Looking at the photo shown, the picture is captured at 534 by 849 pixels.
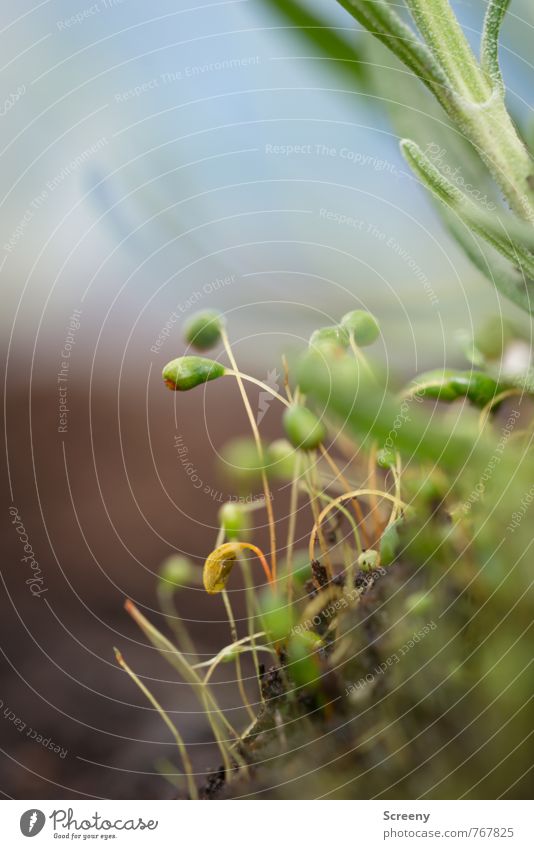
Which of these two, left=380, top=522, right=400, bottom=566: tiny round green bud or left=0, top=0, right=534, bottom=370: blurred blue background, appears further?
left=0, top=0, right=534, bottom=370: blurred blue background

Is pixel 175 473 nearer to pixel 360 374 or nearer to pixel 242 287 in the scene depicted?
pixel 242 287

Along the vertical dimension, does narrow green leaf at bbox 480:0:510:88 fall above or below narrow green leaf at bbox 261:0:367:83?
below

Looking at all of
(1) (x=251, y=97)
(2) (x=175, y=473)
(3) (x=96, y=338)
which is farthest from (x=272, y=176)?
(2) (x=175, y=473)

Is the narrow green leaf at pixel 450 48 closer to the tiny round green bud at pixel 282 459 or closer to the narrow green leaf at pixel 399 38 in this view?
the narrow green leaf at pixel 399 38

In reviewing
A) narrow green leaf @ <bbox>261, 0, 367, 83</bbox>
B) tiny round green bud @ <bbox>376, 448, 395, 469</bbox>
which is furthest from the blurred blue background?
tiny round green bud @ <bbox>376, 448, 395, 469</bbox>

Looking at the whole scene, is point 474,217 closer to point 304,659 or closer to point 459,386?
point 459,386

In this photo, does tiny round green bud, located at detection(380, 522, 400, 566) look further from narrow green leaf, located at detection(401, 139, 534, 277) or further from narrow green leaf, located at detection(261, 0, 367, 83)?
narrow green leaf, located at detection(261, 0, 367, 83)

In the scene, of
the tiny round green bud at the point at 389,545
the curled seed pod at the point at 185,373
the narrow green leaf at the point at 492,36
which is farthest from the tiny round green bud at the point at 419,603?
the narrow green leaf at the point at 492,36
